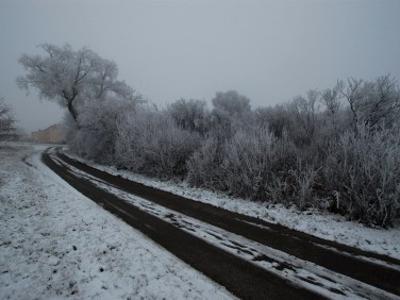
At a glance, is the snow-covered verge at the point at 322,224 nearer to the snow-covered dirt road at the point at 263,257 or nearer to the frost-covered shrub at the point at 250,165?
the snow-covered dirt road at the point at 263,257

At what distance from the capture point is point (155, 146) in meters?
12.9

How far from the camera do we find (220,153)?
10.9 m

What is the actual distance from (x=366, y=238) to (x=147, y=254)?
16.2 ft

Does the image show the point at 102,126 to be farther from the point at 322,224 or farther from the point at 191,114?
the point at 322,224

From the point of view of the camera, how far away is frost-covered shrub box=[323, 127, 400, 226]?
5.33 metres

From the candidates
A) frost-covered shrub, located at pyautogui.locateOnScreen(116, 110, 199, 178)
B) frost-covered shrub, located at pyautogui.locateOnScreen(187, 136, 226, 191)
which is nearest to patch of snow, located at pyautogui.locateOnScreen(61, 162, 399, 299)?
frost-covered shrub, located at pyautogui.locateOnScreen(187, 136, 226, 191)

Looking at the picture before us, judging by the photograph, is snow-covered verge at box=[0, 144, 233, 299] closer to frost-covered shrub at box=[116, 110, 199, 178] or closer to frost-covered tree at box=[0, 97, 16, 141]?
frost-covered shrub at box=[116, 110, 199, 178]

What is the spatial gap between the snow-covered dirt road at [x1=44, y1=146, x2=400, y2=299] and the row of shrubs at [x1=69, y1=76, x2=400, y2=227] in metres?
2.17

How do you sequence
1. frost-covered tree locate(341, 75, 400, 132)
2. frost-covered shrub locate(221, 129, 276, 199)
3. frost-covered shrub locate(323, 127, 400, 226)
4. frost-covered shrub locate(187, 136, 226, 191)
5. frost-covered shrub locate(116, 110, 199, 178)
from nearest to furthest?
frost-covered shrub locate(323, 127, 400, 226)
frost-covered shrub locate(221, 129, 276, 199)
frost-covered shrub locate(187, 136, 226, 191)
frost-covered tree locate(341, 75, 400, 132)
frost-covered shrub locate(116, 110, 199, 178)

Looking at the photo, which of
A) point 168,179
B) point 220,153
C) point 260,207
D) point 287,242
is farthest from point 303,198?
point 168,179

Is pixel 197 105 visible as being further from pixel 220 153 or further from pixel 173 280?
pixel 173 280

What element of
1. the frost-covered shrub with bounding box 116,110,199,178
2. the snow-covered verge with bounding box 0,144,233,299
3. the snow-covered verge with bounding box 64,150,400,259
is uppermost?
the frost-covered shrub with bounding box 116,110,199,178

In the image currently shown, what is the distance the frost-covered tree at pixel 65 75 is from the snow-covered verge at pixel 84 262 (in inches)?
1025

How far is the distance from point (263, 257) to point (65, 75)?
34421mm
